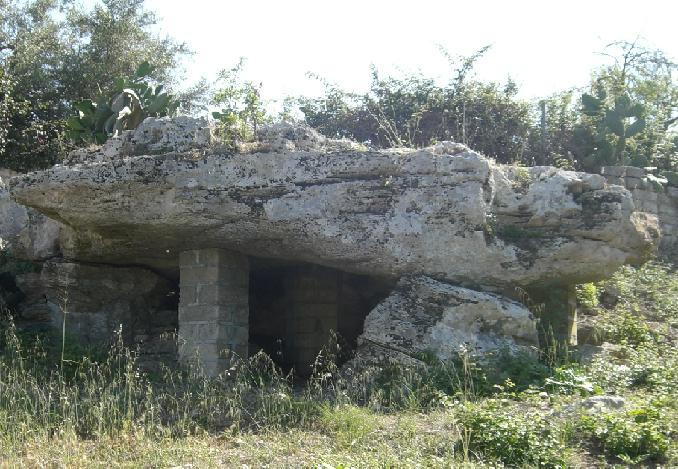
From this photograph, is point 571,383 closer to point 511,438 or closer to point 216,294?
point 511,438

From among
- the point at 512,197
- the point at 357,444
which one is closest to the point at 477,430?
the point at 357,444

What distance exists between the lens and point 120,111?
10992 mm

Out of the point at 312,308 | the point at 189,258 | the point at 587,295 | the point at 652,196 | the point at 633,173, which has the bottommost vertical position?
the point at 312,308

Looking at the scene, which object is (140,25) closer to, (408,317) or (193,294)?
(193,294)

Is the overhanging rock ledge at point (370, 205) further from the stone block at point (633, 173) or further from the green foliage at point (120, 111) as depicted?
the stone block at point (633, 173)

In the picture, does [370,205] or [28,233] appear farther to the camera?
[28,233]

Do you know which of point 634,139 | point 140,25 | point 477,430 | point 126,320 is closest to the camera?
point 477,430

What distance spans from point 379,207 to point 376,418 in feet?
8.40

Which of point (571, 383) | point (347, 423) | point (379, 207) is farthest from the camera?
point (379, 207)

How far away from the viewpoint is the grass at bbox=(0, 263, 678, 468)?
559 centimetres

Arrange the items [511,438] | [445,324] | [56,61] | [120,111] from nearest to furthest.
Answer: [511,438]
[445,324]
[120,111]
[56,61]

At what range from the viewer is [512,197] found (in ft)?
28.3

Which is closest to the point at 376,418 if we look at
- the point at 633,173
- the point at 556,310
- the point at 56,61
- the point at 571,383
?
the point at 571,383

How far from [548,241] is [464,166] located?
1.18 m
